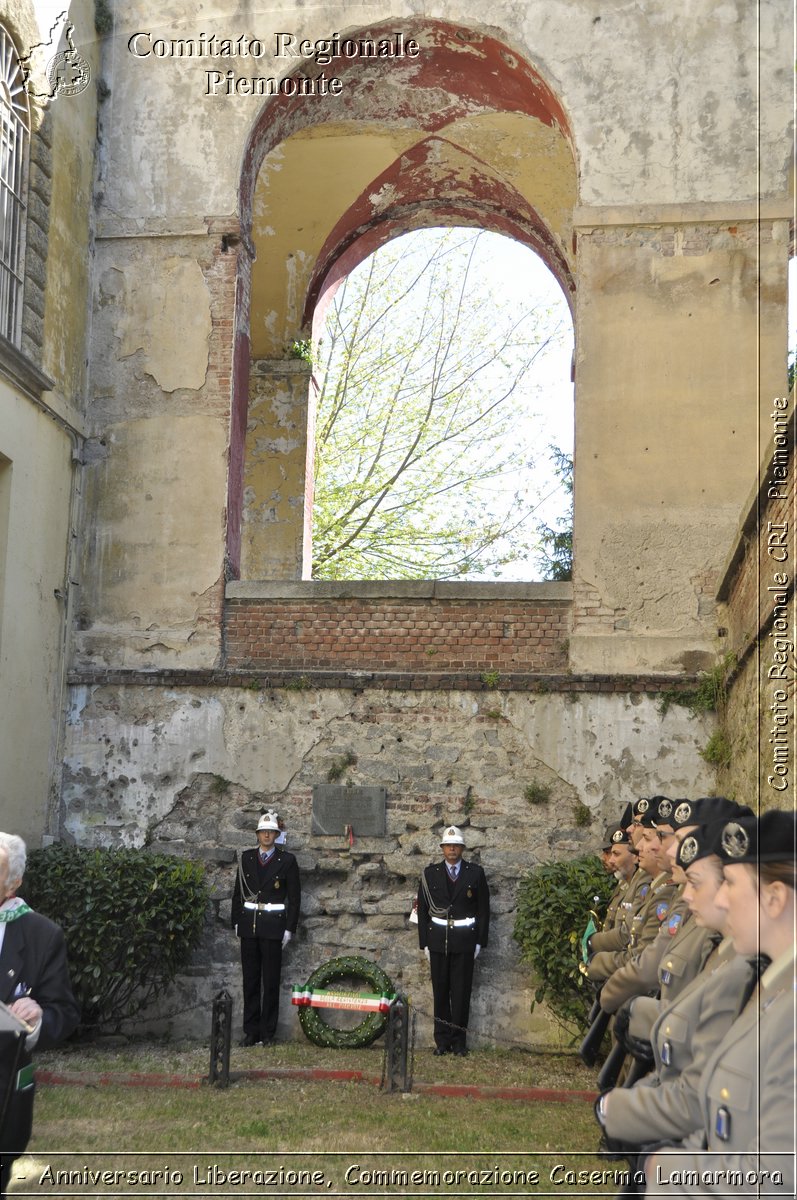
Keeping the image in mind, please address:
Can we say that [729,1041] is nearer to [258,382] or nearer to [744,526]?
[744,526]

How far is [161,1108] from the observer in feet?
27.5

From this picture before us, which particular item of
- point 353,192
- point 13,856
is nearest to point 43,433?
point 353,192

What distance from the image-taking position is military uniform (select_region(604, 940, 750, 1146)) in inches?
161

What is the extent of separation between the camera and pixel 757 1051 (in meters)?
3.55

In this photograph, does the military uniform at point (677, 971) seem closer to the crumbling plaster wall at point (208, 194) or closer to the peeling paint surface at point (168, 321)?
the crumbling plaster wall at point (208, 194)

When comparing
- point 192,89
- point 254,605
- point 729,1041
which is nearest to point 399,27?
point 192,89

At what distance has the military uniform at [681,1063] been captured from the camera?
408 cm

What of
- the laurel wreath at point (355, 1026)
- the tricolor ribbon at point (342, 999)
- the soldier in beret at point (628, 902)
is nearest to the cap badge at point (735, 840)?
the soldier in beret at point (628, 902)

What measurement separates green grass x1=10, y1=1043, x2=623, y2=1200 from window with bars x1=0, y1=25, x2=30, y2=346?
6.28m

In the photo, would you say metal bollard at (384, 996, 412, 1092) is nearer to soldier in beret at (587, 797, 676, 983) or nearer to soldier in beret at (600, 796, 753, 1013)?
soldier in beret at (587, 797, 676, 983)

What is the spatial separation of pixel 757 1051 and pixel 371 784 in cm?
832

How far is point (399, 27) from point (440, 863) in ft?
26.9

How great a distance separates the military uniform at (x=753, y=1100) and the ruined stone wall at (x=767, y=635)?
2.83 meters

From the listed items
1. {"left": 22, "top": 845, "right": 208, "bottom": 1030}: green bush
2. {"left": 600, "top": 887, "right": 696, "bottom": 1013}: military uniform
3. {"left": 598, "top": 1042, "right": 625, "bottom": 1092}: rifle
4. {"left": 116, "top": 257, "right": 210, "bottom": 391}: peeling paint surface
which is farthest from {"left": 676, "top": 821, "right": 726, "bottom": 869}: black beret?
{"left": 116, "top": 257, "right": 210, "bottom": 391}: peeling paint surface
